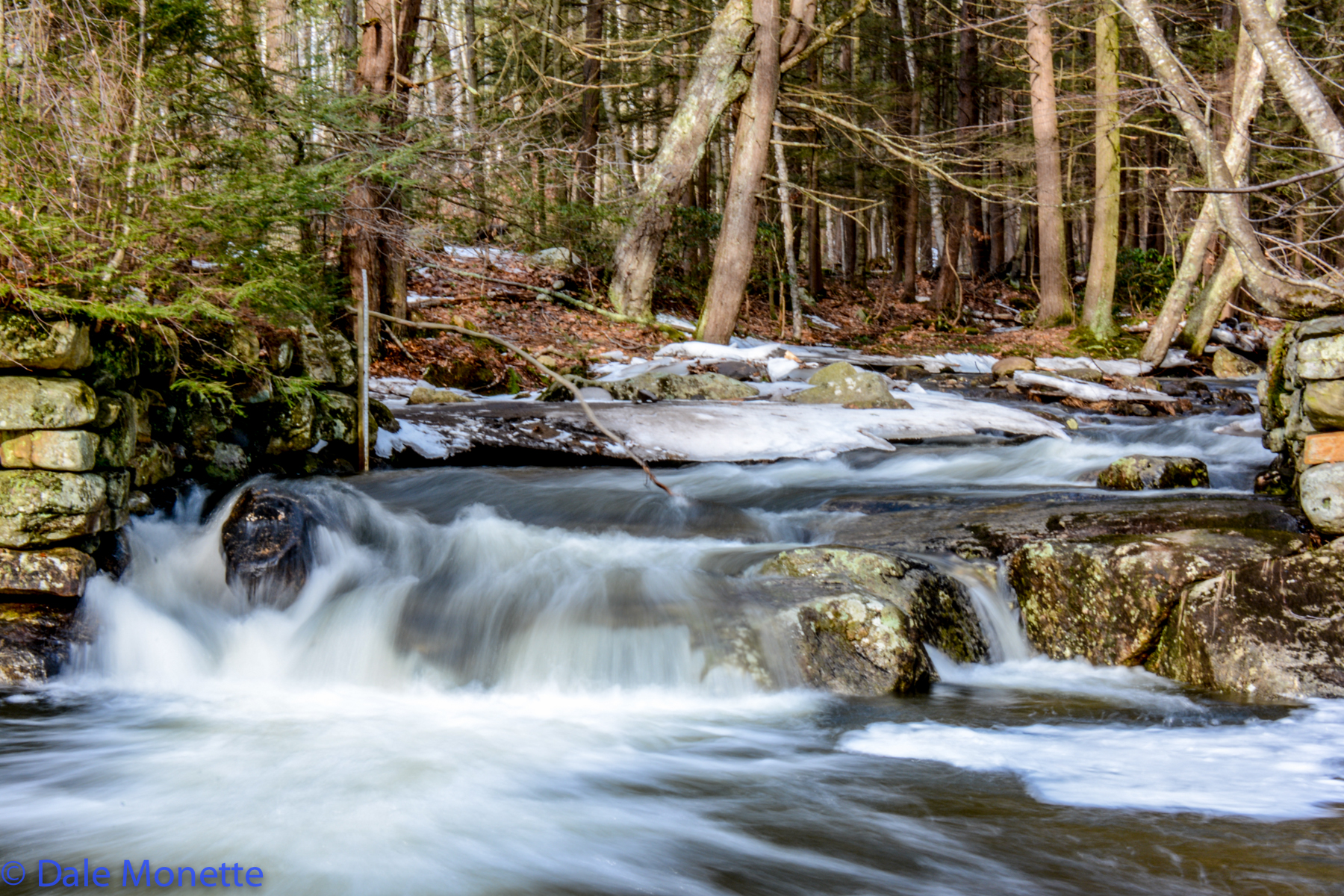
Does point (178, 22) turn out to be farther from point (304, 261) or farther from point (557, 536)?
point (557, 536)

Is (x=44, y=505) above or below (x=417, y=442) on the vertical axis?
below

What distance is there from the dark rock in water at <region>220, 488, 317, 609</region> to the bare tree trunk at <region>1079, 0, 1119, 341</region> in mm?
13728

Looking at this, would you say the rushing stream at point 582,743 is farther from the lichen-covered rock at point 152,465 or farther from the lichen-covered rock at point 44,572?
the lichen-covered rock at point 152,465

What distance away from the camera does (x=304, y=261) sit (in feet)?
20.5

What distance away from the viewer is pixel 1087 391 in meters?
11.1

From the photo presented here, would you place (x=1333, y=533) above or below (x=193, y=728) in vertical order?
above

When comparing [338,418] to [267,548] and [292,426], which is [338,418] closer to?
[292,426]

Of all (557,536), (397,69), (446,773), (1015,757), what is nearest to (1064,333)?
(397,69)

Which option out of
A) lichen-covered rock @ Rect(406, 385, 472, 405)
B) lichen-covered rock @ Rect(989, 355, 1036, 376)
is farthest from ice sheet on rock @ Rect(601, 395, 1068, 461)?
lichen-covered rock @ Rect(989, 355, 1036, 376)

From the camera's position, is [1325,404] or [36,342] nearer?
[36,342]

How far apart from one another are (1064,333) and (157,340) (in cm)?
1524

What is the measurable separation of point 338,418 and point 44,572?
2.63 metres

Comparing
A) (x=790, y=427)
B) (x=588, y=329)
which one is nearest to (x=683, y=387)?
(x=790, y=427)

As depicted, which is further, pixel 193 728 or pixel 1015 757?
pixel 193 728
